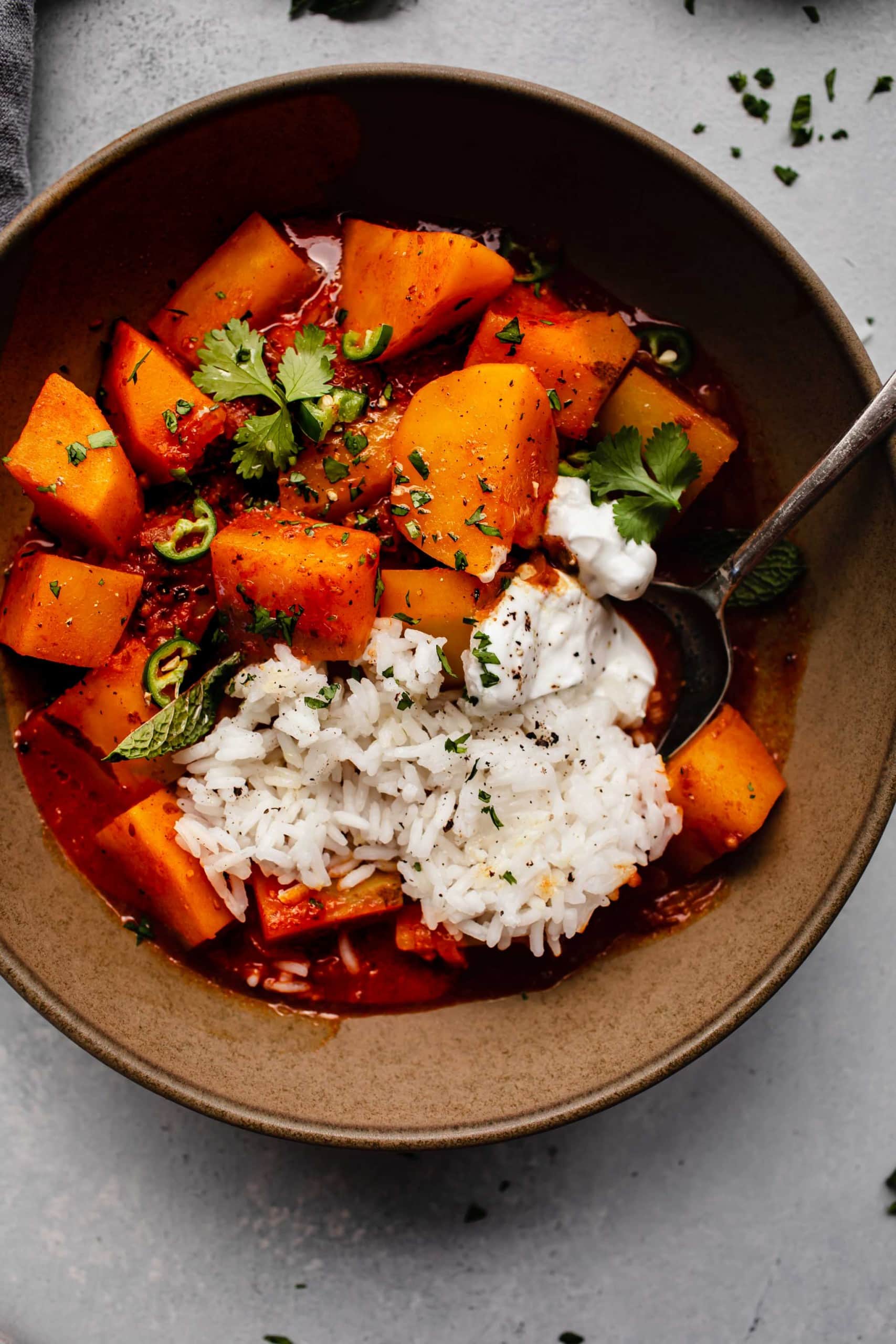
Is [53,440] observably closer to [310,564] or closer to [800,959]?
[310,564]

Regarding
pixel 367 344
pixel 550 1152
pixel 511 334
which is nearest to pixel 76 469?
pixel 367 344

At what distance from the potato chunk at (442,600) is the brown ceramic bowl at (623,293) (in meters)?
0.94

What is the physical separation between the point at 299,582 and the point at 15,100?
1.63 metres

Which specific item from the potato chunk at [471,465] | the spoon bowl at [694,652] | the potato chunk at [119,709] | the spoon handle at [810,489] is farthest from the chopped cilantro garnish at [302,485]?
the spoon handle at [810,489]

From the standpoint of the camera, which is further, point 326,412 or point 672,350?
point 672,350

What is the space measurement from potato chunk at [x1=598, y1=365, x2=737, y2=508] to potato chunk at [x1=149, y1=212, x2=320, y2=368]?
88 centimetres

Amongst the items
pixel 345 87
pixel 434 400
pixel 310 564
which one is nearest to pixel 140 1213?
pixel 310 564

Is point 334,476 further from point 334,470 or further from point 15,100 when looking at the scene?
point 15,100

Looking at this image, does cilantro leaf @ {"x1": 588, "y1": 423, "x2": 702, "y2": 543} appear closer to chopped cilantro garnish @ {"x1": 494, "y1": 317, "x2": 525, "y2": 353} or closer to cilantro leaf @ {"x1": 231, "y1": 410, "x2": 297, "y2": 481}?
chopped cilantro garnish @ {"x1": 494, "y1": 317, "x2": 525, "y2": 353}

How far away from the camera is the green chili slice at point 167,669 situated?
2.39 m

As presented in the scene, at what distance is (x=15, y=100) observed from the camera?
8.78 feet

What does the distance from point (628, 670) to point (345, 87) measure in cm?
160

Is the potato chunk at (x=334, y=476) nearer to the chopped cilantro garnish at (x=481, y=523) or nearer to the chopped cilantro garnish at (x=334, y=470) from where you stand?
the chopped cilantro garnish at (x=334, y=470)


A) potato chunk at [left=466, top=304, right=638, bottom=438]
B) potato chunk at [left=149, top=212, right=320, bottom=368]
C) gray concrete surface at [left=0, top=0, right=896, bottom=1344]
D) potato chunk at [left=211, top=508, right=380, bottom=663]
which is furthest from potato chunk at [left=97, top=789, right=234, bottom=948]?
potato chunk at [left=466, top=304, right=638, bottom=438]
